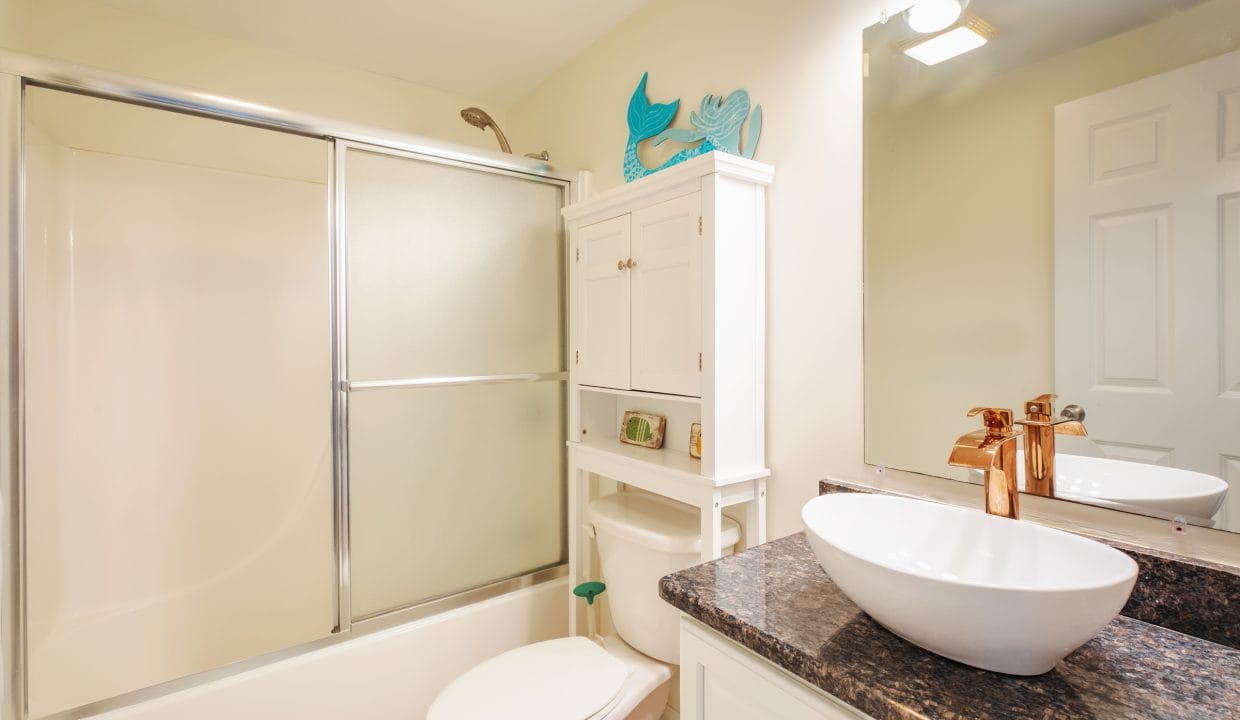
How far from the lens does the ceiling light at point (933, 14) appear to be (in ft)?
3.66

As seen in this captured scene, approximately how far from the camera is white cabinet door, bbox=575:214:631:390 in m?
1.63

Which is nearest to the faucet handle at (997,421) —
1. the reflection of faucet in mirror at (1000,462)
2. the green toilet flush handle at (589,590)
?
the reflection of faucet in mirror at (1000,462)

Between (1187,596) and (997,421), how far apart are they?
0.32 m

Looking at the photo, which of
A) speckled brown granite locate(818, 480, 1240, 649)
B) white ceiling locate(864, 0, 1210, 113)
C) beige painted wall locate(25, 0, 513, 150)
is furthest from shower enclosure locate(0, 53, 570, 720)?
speckled brown granite locate(818, 480, 1240, 649)

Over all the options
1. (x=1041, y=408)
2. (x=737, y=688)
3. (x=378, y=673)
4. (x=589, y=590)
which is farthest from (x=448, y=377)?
(x=1041, y=408)

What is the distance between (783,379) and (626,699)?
889 millimetres

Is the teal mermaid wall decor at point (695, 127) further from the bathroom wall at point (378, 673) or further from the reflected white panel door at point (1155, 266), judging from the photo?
the bathroom wall at point (378, 673)

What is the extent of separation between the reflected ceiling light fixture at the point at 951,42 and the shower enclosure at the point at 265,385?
4.08 feet

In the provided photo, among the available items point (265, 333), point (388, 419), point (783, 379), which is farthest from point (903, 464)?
point (265, 333)

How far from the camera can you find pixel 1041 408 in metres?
0.97

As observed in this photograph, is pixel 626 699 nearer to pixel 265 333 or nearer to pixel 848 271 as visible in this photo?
pixel 848 271

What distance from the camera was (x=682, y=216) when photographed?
1429mm

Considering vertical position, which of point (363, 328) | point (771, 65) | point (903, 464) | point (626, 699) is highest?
point (771, 65)

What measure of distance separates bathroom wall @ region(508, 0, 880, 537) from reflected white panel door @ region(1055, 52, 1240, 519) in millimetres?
395
